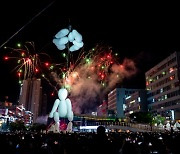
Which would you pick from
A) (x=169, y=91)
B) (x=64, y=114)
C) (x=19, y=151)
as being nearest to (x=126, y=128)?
(x=169, y=91)

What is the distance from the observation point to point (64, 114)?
43875 millimetres

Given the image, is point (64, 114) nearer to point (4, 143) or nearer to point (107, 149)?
point (4, 143)

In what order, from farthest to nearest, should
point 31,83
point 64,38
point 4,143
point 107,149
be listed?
point 31,83 < point 64,38 < point 4,143 < point 107,149

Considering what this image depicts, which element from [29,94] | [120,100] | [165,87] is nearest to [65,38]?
[165,87]

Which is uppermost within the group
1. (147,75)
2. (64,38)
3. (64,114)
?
(147,75)

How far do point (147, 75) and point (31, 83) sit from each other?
4470 inches

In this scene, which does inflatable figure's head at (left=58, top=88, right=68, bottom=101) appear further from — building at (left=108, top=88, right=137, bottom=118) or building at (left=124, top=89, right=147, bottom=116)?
Answer: building at (left=108, top=88, right=137, bottom=118)

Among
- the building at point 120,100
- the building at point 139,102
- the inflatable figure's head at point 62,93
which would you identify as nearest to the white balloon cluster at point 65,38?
the inflatable figure's head at point 62,93

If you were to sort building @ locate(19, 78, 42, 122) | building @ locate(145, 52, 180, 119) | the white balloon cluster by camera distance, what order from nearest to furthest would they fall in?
the white balloon cluster, building @ locate(145, 52, 180, 119), building @ locate(19, 78, 42, 122)

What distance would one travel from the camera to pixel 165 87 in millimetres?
85875

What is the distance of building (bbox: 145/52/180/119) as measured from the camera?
3046 inches

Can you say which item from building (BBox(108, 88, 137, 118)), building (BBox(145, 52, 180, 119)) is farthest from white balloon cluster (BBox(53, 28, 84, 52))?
building (BBox(108, 88, 137, 118))

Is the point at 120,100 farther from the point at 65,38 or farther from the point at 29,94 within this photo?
the point at 65,38

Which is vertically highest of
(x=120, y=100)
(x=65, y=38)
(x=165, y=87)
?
(x=120, y=100)
